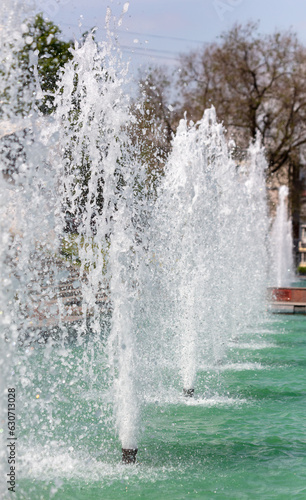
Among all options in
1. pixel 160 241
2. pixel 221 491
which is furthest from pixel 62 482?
pixel 160 241

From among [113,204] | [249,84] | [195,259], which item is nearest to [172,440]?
[113,204]

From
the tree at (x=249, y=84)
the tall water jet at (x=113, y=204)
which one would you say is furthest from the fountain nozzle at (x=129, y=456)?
the tree at (x=249, y=84)

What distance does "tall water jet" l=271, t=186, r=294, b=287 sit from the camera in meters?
35.3

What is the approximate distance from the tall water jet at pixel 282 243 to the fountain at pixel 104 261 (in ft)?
78.4

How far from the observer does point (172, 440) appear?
21.5ft

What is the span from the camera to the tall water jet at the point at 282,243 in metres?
35.3

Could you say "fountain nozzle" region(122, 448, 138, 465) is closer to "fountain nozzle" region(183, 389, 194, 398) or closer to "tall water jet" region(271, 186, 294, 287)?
"fountain nozzle" region(183, 389, 194, 398)

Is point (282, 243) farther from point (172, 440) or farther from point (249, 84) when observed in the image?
point (172, 440)

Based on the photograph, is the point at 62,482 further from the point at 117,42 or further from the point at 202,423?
the point at 117,42

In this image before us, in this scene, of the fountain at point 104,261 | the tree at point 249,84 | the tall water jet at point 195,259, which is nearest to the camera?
the fountain at point 104,261

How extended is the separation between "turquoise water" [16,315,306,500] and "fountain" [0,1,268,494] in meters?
0.05

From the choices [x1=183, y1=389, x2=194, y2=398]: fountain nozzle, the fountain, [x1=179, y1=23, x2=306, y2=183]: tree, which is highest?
[x1=179, y1=23, x2=306, y2=183]: tree

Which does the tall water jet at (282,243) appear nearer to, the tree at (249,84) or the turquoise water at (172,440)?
the tree at (249,84)

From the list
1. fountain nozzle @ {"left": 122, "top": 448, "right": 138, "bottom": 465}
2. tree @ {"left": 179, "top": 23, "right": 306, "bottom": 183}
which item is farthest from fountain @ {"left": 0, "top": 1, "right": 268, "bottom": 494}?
tree @ {"left": 179, "top": 23, "right": 306, "bottom": 183}
